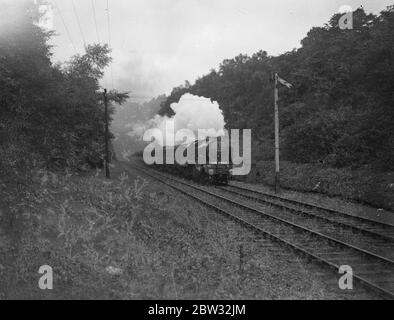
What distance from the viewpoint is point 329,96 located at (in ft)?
120

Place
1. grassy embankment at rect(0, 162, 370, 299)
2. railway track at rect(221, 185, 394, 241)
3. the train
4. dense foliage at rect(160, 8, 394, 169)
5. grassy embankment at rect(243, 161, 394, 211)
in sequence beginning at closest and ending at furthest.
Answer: grassy embankment at rect(0, 162, 370, 299) → railway track at rect(221, 185, 394, 241) → grassy embankment at rect(243, 161, 394, 211) → dense foliage at rect(160, 8, 394, 169) → the train

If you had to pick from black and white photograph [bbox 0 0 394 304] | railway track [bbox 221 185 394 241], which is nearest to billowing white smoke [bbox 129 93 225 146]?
black and white photograph [bbox 0 0 394 304]

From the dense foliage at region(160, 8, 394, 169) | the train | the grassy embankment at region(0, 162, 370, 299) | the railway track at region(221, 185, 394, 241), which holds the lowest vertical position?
the grassy embankment at region(0, 162, 370, 299)

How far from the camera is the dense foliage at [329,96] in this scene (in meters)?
22.3

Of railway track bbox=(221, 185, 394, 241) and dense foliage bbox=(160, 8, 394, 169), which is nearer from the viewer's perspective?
railway track bbox=(221, 185, 394, 241)

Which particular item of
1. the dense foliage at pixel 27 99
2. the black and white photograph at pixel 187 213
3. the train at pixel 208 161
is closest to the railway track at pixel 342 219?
the black and white photograph at pixel 187 213

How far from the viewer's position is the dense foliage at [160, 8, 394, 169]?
A: 2234 centimetres

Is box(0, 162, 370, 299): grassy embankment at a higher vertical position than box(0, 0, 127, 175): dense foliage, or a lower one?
lower

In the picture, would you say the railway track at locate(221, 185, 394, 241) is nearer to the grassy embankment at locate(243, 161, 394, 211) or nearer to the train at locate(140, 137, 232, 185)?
the grassy embankment at locate(243, 161, 394, 211)

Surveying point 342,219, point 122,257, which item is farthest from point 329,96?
point 122,257

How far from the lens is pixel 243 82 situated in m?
60.5

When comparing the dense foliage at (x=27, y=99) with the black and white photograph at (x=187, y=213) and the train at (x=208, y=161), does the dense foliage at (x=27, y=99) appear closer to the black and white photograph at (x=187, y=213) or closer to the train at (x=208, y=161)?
the black and white photograph at (x=187, y=213)

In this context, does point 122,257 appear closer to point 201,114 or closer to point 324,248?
point 324,248

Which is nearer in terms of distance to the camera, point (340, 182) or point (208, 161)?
point (340, 182)
